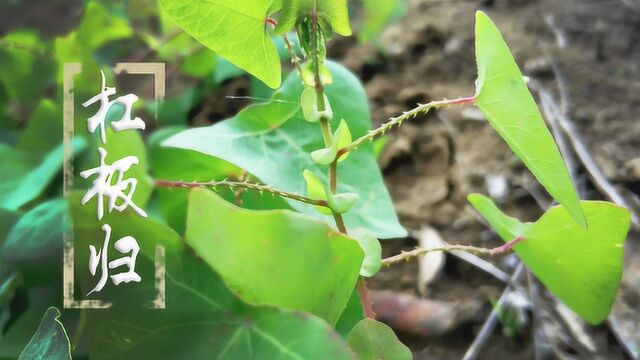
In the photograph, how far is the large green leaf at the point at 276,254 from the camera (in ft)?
1.04

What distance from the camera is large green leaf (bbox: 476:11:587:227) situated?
0.35 m

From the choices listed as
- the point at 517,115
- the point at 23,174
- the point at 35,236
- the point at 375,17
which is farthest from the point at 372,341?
the point at 375,17

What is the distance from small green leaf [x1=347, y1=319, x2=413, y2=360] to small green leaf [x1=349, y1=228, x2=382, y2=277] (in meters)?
0.04

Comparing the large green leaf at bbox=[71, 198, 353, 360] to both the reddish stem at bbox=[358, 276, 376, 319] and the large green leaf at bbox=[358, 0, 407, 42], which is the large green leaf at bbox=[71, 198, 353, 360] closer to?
the reddish stem at bbox=[358, 276, 376, 319]

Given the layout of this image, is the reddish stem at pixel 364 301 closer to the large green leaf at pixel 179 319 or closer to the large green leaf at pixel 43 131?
the large green leaf at pixel 179 319

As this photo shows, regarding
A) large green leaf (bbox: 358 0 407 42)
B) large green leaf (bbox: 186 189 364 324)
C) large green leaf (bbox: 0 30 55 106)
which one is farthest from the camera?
large green leaf (bbox: 358 0 407 42)

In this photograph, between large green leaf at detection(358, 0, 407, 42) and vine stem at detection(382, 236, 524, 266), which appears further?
large green leaf at detection(358, 0, 407, 42)

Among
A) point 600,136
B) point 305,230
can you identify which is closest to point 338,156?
point 305,230

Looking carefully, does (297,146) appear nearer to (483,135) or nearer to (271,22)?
(271,22)

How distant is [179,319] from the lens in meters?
0.35

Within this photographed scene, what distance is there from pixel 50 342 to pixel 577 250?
1.13 feet

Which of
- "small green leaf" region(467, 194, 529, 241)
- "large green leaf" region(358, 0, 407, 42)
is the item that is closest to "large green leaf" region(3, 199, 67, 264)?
"small green leaf" region(467, 194, 529, 241)

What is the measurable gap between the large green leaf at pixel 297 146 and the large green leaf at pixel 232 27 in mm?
69

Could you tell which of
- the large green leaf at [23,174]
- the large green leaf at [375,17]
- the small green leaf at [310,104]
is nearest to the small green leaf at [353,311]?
the small green leaf at [310,104]
